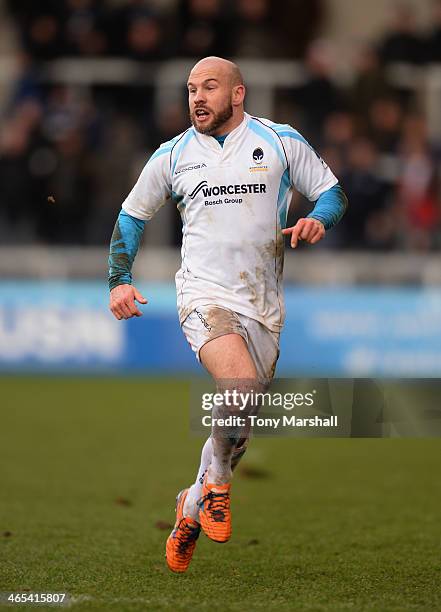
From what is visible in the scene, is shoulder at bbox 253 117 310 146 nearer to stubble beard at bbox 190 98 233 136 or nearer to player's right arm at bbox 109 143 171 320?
stubble beard at bbox 190 98 233 136

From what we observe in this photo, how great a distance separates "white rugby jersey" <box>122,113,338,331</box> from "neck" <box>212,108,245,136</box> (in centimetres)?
3

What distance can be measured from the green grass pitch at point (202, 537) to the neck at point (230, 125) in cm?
217

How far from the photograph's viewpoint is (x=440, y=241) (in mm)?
16234

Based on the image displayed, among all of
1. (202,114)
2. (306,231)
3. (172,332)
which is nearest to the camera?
(306,231)

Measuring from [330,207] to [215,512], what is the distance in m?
1.57

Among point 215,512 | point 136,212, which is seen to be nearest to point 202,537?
point 215,512

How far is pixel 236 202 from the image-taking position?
6262mm

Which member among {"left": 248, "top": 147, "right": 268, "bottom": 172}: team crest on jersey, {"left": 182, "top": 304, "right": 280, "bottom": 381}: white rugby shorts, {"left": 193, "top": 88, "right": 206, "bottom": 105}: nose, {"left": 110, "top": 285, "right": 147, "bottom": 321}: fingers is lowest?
{"left": 182, "top": 304, "right": 280, "bottom": 381}: white rugby shorts

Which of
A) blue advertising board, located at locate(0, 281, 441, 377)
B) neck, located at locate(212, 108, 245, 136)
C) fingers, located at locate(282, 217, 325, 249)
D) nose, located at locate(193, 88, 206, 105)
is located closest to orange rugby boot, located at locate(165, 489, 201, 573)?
fingers, located at locate(282, 217, 325, 249)

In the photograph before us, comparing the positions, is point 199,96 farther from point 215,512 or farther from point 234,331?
point 215,512

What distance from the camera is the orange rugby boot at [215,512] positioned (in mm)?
5949

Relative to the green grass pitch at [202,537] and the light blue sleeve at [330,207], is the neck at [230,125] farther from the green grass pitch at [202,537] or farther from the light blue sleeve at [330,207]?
the green grass pitch at [202,537]

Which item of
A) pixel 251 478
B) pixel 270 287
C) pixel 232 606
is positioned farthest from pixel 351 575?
pixel 251 478

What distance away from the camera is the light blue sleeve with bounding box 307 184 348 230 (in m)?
6.27
